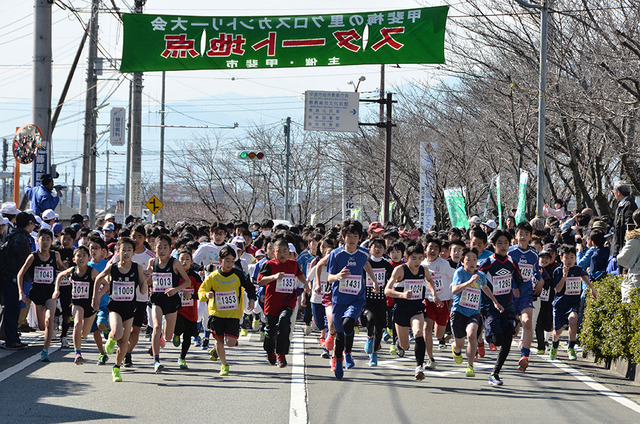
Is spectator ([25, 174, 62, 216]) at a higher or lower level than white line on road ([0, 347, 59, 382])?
higher

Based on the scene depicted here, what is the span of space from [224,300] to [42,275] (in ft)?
10.1

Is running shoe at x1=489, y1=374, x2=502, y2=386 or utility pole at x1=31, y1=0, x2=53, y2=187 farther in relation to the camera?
utility pole at x1=31, y1=0, x2=53, y2=187

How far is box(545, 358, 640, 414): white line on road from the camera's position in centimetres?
878

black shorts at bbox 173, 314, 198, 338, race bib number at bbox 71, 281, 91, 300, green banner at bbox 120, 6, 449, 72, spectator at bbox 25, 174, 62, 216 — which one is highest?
green banner at bbox 120, 6, 449, 72

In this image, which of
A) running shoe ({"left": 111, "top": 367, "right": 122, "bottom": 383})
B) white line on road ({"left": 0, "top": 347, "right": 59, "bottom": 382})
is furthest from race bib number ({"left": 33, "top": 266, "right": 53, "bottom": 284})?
running shoe ({"left": 111, "top": 367, "right": 122, "bottom": 383})

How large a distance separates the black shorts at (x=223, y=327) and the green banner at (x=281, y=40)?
9543mm

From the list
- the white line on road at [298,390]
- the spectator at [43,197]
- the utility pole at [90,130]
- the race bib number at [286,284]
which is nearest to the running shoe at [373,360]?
the white line on road at [298,390]

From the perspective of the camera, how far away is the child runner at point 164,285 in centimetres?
1038

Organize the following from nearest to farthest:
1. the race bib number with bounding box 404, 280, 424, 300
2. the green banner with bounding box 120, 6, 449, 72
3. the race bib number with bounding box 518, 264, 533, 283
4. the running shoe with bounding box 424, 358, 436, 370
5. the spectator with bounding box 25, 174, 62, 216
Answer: the race bib number with bounding box 404, 280, 424, 300, the running shoe with bounding box 424, 358, 436, 370, the race bib number with bounding box 518, 264, 533, 283, the spectator with bounding box 25, 174, 62, 216, the green banner with bounding box 120, 6, 449, 72

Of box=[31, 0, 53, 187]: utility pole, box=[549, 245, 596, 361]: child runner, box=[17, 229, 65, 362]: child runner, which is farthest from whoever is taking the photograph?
box=[31, 0, 53, 187]: utility pole

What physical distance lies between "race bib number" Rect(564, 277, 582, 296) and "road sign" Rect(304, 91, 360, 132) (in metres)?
20.8

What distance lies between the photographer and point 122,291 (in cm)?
1003

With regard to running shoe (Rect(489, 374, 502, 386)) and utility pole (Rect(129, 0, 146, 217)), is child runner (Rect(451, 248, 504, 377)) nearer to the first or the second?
running shoe (Rect(489, 374, 502, 386))

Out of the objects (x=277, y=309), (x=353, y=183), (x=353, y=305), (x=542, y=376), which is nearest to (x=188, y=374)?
(x=277, y=309)
